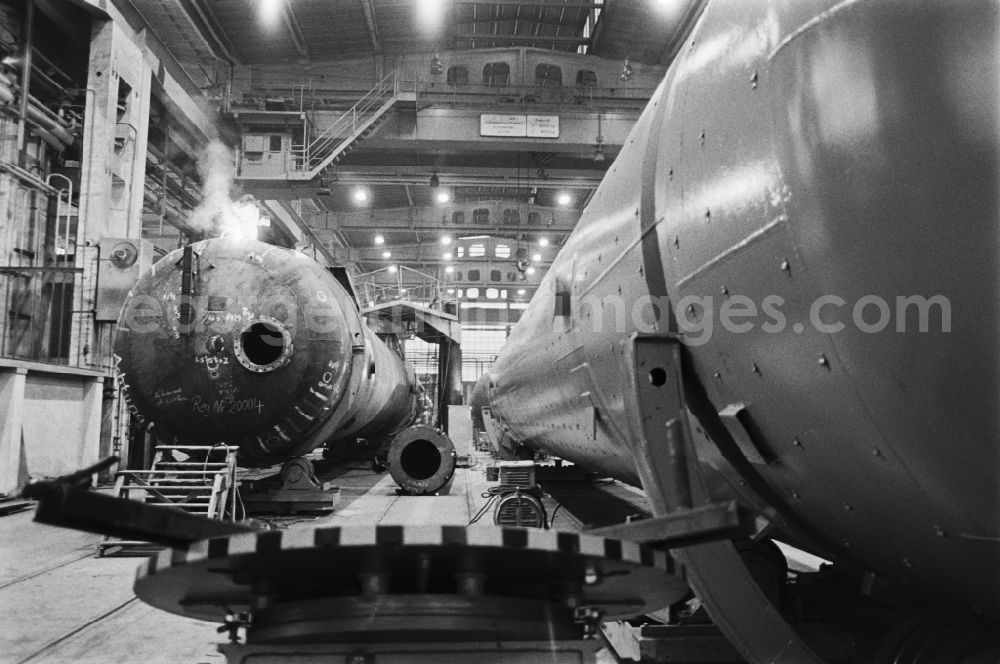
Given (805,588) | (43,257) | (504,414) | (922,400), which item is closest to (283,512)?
(504,414)

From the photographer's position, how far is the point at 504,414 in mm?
7918

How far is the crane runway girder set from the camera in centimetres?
104

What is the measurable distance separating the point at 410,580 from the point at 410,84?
1370cm

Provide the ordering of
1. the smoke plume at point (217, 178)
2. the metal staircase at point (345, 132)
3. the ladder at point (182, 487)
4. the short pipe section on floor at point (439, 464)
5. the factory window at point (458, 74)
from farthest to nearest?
the factory window at point (458, 74) < the smoke plume at point (217, 178) < the metal staircase at point (345, 132) < the short pipe section on floor at point (439, 464) < the ladder at point (182, 487)

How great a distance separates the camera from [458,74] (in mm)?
14430

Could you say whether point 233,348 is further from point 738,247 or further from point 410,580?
point 738,247

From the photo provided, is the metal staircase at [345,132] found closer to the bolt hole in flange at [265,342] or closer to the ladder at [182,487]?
the bolt hole in flange at [265,342]

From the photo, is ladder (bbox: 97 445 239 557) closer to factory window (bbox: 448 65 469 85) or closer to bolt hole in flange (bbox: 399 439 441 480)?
bolt hole in flange (bbox: 399 439 441 480)

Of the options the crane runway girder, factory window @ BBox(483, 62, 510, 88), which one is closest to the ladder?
the crane runway girder

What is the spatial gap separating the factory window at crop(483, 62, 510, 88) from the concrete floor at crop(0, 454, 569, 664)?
35.2 feet

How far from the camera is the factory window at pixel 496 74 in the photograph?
14.2 metres

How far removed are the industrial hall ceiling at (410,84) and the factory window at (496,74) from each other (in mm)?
30

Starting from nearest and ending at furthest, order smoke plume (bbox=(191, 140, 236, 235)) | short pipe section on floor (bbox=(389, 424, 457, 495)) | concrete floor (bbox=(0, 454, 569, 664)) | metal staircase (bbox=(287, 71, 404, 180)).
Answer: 1. concrete floor (bbox=(0, 454, 569, 664))
2. short pipe section on floor (bbox=(389, 424, 457, 495))
3. metal staircase (bbox=(287, 71, 404, 180))
4. smoke plume (bbox=(191, 140, 236, 235))

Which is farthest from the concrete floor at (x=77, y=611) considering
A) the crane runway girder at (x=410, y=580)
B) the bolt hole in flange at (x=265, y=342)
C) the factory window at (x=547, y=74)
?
the factory window at (x=547, y=74)
